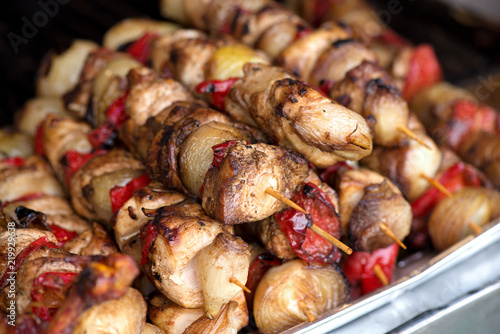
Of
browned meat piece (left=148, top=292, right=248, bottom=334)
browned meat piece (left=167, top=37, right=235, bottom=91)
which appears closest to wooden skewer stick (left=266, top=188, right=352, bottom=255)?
browned meat piece (left=148, top=292, right=248, bottom=334)

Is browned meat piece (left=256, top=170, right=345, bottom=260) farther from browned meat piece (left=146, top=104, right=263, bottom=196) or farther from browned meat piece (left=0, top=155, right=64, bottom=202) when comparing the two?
browned meat piece (left=0, top=155, right=64, bottom=202)

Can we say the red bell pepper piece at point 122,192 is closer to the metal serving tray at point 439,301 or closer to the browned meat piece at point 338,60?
the metal serving tray at point 439,301

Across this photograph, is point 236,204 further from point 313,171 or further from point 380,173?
point 380,173

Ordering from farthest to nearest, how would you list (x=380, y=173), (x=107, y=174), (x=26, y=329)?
(x=380, y=173) → (x=107, y=174) → (x=26, y=329)

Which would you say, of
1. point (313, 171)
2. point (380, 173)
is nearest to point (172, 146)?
point (313, 171)

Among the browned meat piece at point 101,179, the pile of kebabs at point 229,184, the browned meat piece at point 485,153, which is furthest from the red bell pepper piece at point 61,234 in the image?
the browned meat piece at point 485,153

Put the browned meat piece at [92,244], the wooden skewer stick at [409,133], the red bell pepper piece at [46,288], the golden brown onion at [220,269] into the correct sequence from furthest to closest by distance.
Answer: the wooden skewer stick at [409,133] < the browned meat piece at [92,244] < the golden brown onion at [220,269] < the red bell pepper piece at [46,288]

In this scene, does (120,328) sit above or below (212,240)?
below
